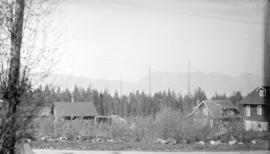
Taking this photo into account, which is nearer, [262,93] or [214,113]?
[214,113]

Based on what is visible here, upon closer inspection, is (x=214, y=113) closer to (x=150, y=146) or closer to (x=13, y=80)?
(x=150, y=146)

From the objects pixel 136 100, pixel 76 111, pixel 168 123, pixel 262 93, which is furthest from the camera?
pixel 168 123

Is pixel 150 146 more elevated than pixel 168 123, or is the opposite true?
pixel 168 123

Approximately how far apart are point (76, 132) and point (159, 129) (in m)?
1.09

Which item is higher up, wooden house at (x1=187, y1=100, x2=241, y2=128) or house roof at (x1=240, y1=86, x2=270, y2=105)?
house roof at (x1=240, y1=86, x2=270, y2=105)

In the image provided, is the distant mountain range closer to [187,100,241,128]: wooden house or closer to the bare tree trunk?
[187,100,241,128]: wooden house

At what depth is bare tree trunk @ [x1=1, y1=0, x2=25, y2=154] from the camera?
4.99ft

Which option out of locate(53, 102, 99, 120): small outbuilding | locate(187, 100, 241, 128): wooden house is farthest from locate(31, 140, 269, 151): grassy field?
locate(53, 102, 99, 120): small outbuilding

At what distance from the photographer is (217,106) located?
3.30 m

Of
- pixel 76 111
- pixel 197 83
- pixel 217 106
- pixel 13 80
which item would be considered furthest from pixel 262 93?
pixel 13 80

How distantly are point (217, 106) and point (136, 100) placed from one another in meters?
0.96

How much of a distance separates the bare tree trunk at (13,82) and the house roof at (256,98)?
2.60 m

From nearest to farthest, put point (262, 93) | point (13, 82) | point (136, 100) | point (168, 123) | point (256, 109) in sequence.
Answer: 1. point (13, 82)
2. point (136, 100)
3. point (256, 109)
4. point (262, 93)
5. point (168, 123)

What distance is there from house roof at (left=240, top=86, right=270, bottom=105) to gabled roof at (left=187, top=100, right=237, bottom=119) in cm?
19
